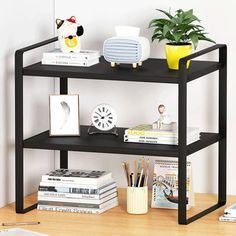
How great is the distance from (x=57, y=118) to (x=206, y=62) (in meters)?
0.66

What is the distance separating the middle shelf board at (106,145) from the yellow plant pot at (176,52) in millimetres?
330

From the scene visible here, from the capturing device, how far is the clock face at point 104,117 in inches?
156

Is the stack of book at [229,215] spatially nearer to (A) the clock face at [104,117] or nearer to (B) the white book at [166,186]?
(B) the white book at [166,186]

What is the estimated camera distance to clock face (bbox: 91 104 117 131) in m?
3.96

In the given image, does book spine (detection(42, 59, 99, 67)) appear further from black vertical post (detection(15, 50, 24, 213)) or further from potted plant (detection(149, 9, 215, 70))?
potted plant (detection(149, 9, 215, 70))

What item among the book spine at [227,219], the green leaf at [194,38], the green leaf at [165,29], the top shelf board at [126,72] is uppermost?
the green leaf at [165,29]

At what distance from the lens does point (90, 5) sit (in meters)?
4.25

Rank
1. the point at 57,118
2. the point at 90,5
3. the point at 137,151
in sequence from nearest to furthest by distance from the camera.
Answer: the point at 137,151 < the point at 57,118 < the point at 90,5

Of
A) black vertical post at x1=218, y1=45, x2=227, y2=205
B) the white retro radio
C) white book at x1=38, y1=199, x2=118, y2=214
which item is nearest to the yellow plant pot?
the white retro radio

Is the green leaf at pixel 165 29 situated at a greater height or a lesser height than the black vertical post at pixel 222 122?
greater

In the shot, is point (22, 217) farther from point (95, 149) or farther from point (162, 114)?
point (162, 114)

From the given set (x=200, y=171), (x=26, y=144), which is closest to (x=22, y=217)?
(x=26, y=144)

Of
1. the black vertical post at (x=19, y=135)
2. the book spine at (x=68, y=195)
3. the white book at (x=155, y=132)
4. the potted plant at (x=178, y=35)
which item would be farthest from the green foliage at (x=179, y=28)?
the book spine at (x=68, y=195)

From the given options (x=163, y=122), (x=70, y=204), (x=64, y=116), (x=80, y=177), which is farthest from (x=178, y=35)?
(x=70, y=204)
